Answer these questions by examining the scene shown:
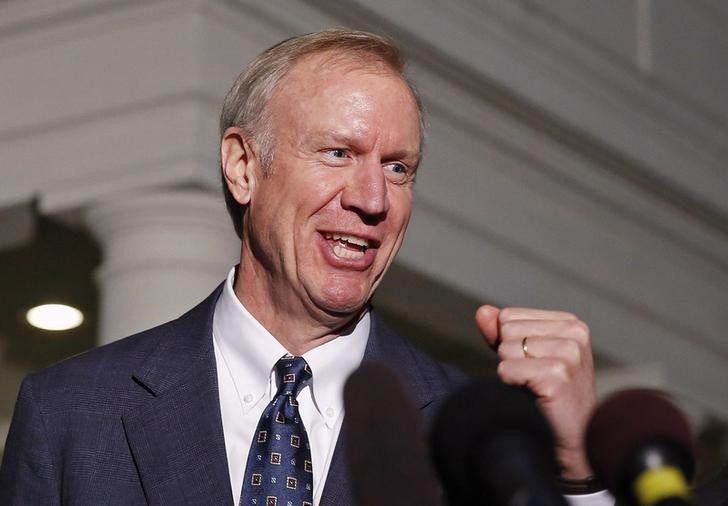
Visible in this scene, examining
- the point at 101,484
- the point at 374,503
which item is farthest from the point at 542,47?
the point at 374,503

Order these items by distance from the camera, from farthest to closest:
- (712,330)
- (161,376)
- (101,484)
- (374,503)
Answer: (712,330) < (161,376) < (101,484) < (374,503)

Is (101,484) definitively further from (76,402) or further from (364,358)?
(364,358)

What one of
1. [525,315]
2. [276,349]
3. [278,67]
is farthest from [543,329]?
[278,67]

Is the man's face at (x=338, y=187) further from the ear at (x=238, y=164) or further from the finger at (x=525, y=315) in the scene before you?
the finger at (x=525, y=315)

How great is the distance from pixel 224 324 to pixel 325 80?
1.58ft

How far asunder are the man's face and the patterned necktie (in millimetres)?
169

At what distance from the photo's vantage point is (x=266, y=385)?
10.1ft

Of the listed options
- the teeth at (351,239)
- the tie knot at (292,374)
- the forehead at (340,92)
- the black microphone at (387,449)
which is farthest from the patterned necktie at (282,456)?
the black microphone at (387,449)

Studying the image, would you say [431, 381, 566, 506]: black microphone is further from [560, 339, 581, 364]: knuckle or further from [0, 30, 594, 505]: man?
[0, 30, 594, 505]: man

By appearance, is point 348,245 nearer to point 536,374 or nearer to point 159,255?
point 536,374

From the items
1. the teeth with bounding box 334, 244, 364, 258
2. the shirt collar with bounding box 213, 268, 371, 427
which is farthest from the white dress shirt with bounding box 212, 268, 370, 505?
the teeth with bounding box 334, 244, 364, 258

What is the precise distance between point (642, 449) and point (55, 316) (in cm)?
721

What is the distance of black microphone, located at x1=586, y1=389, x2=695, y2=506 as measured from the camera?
1.58m

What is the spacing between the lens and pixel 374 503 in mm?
1648
